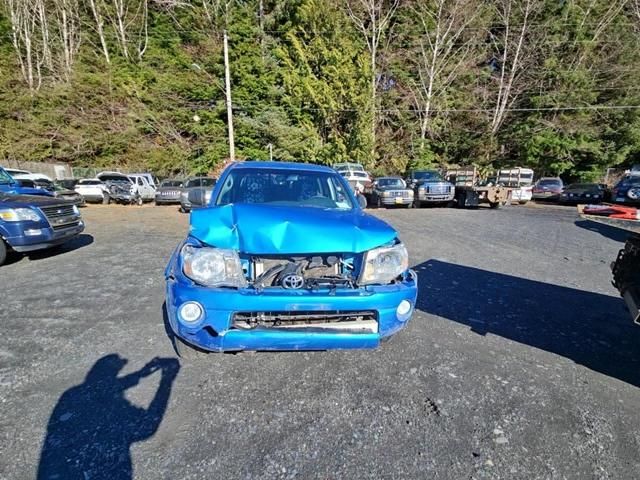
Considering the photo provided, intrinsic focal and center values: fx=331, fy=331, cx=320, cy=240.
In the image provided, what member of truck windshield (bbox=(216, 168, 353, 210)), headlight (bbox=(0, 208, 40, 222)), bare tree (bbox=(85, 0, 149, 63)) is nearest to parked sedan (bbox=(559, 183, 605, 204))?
truck windshield (bbox=(216, 168, 353, 210))

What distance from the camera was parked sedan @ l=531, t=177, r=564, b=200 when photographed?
2061cm

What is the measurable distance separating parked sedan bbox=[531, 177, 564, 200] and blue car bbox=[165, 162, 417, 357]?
22.8 metres

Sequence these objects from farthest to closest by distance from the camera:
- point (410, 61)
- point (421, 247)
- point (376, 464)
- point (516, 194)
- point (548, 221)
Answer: point (410, 61), point (516, 194), point (548, 221), point (421, 247), point (376, 464)

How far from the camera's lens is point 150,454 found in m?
1.90

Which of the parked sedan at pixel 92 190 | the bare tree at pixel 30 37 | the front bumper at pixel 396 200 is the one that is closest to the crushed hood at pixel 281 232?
the front bumper at pixel 396 200

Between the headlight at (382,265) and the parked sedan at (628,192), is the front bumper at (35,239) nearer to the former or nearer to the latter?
the headlight at (382,265)

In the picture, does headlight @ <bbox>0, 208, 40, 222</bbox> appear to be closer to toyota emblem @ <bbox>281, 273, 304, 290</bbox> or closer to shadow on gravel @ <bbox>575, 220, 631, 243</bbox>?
toyota emblem @ <bbox>281, 273, 304, 290</bbox>

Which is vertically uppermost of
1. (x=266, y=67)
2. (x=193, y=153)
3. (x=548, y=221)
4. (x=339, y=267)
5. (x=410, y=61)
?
(x=410, y=61)

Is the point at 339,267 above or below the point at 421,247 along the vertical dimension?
above

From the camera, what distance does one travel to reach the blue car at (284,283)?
2.21 metres

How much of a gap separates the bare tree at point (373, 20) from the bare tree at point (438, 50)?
238 centimetres

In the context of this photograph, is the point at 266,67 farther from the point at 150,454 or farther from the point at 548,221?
the point at 150,454

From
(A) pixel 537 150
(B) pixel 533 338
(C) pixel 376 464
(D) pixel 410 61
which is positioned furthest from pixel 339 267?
(D) pixel 410 61

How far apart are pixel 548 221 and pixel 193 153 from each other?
2331 cm
